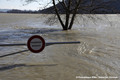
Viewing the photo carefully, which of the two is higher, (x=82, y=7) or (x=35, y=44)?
(x=82, y=7)

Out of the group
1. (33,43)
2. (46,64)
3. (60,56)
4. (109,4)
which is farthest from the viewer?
(109,4)

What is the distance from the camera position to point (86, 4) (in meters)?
16.6

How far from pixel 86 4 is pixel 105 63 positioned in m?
12.0

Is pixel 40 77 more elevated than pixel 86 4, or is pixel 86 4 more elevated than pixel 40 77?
pixel 86 4

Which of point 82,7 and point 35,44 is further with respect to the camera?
point 82,7

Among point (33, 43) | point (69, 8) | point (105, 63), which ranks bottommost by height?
point (105, 63)

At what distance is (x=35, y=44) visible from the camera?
13.5 feet

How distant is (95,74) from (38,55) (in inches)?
103

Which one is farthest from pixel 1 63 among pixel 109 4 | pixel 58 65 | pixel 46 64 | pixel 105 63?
pixel 109 4

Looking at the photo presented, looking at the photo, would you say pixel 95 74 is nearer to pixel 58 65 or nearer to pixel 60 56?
pixel 58 65

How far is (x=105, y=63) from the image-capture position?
5.45 m

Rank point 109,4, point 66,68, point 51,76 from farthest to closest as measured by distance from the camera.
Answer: point 109,4 < point 66,68 < point 51,76

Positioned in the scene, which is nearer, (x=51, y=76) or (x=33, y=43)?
(x=33, y=43)

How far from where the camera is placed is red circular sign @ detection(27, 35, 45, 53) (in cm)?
405
